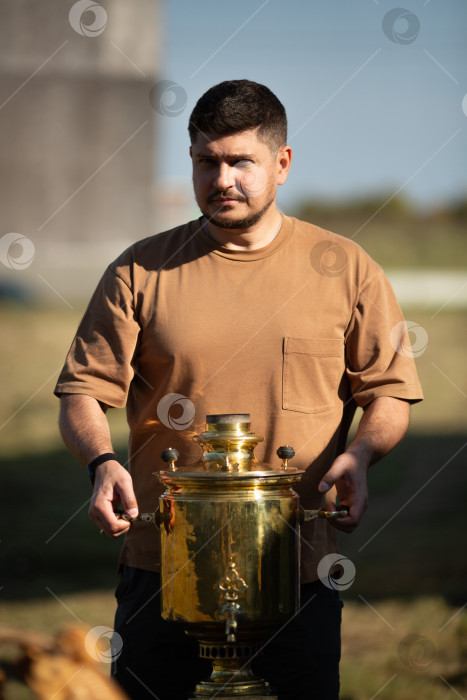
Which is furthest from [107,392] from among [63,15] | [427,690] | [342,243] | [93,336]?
[63,15]

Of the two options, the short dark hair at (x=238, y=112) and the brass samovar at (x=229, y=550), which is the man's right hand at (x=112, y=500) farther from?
the short dark hair at (x=238, y=112)

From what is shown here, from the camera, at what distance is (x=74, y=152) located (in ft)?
55.9

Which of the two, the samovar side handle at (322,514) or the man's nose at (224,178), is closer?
the samovar side handle at (322,514)

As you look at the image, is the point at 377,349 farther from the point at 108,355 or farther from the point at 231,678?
the point at 231,678

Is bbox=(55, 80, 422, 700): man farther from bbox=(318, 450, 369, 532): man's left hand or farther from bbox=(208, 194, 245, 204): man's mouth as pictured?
bbox=(318, 450, 369, 532): man's left hand

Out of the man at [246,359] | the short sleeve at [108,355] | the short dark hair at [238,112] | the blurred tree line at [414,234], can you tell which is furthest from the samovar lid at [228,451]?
the blurred tree line at [414,234]

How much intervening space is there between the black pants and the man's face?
970 mm

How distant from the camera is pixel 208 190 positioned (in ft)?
7.77

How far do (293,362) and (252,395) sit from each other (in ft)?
0.44

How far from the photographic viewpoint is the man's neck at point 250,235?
2.54m

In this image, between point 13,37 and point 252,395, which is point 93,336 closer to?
point 252,395

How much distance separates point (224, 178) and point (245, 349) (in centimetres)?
44

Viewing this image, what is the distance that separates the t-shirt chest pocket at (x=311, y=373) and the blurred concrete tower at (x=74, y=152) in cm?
1413

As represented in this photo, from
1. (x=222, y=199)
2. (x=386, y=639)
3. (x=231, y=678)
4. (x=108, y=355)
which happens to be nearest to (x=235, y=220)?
(x=222, y=199)
